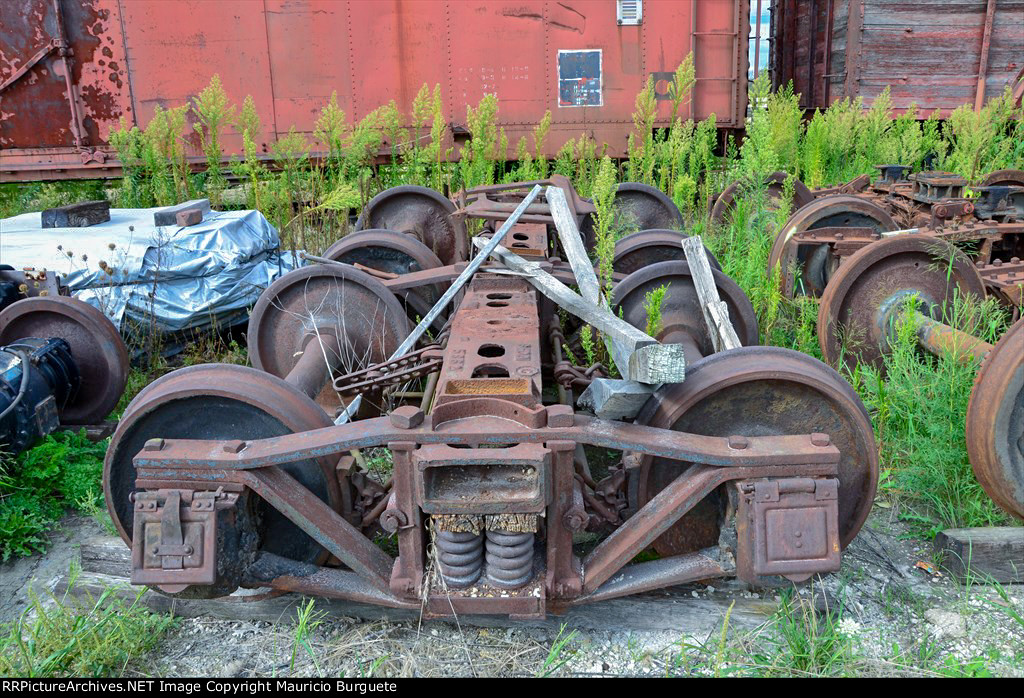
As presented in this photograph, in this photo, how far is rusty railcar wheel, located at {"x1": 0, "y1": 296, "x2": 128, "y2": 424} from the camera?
3.89 metres

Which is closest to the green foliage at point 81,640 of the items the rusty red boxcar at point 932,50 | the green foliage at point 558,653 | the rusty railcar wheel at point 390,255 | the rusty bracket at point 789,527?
the green foliage at point 558,653

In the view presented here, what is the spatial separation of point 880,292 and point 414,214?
11.9ft

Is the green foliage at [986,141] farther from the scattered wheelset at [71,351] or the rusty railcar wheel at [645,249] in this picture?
the scattered wheelset at [71,351]

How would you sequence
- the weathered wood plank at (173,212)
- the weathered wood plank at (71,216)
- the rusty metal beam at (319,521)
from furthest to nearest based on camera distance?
the weathered wood plank at (71,216), the weathered wood plank at (173,212), the rusty metal beam at (319,521)

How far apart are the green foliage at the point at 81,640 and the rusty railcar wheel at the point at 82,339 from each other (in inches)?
61.0

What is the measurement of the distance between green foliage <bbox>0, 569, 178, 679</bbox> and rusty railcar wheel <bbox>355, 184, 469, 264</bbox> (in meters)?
3.99

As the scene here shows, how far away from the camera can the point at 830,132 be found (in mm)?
8492

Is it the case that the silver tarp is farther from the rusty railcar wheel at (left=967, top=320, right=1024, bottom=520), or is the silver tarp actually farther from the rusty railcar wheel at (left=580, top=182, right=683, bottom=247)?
the rusty railcar wheel at (left=967, top=320, right=1024, bottom=520)

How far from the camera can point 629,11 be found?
32.5 feet

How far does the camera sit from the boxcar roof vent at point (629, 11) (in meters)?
9.84

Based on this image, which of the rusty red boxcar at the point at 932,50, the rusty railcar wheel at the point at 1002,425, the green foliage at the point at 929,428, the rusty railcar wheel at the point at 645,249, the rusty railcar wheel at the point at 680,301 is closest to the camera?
the rusty railcar wheel at the point at 1002,425

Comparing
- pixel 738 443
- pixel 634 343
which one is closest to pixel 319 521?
pixel 634 343

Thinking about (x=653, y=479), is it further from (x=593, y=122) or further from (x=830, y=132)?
(x=593, y=122)

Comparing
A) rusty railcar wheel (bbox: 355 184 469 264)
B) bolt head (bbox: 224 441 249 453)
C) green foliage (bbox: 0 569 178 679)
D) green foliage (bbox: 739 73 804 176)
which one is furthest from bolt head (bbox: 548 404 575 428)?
rusty railcar wheel (bbox: 355 184 469 264)
